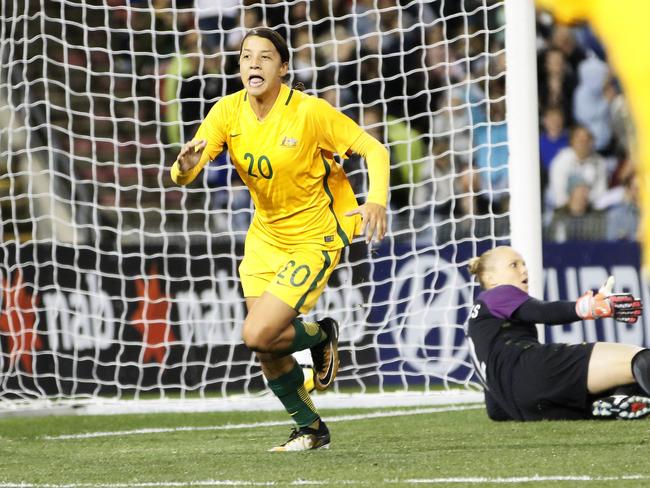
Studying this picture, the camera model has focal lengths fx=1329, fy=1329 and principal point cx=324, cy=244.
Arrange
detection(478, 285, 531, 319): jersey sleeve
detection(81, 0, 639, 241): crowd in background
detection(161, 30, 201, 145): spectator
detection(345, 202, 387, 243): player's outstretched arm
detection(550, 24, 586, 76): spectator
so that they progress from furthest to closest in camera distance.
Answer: detection(550, 24, 586, 76): spectator < detection(161, 30, 201, 145): spectator < detection(81, 0, 639, 241): crowd in background < detection(478, 285, 531, 319): jersey sleeve < detection(345, 202, 387, 243): player's outstretched arm

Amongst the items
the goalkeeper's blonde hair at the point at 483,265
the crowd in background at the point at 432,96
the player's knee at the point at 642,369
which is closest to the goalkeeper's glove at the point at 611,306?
the player's knee at the point at 642,369

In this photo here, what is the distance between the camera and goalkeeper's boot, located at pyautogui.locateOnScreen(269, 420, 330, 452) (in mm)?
5520

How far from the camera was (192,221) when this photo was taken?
34.9 feet


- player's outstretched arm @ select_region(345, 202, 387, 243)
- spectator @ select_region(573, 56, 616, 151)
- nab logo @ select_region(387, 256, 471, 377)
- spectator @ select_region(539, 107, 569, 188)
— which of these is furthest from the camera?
spectator @ select_region(573, 56, 616, 151)

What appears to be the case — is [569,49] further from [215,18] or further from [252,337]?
[252,337]

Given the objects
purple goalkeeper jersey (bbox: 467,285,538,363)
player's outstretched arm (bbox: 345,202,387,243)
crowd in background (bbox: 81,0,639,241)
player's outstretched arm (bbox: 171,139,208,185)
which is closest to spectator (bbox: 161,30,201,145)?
crowd in background (bbox: 81,0,639,241)

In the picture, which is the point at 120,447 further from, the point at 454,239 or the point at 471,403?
the point at 454,239

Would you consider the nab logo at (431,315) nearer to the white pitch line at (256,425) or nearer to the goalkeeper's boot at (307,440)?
the white pitch line at (256,425)

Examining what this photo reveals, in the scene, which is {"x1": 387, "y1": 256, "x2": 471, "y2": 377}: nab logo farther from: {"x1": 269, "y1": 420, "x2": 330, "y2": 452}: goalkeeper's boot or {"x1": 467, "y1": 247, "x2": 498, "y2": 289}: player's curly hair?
{"x1": 269, "y1": 420, "x2": 330, "y2": 452}: goalkeeper's boot

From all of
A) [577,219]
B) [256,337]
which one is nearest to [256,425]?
[256,337]

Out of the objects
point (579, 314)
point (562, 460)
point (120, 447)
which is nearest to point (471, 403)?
point (579, 314)

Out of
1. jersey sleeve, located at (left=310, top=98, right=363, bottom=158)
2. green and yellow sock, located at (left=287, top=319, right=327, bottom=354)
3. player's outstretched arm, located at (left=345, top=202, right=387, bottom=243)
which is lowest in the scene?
green and yellow sock, located at (left=287, top=319, right=327, bottom=354)

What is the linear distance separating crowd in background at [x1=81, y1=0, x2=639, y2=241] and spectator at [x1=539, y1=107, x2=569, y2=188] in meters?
0.01

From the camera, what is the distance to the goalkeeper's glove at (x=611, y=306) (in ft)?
19.1
